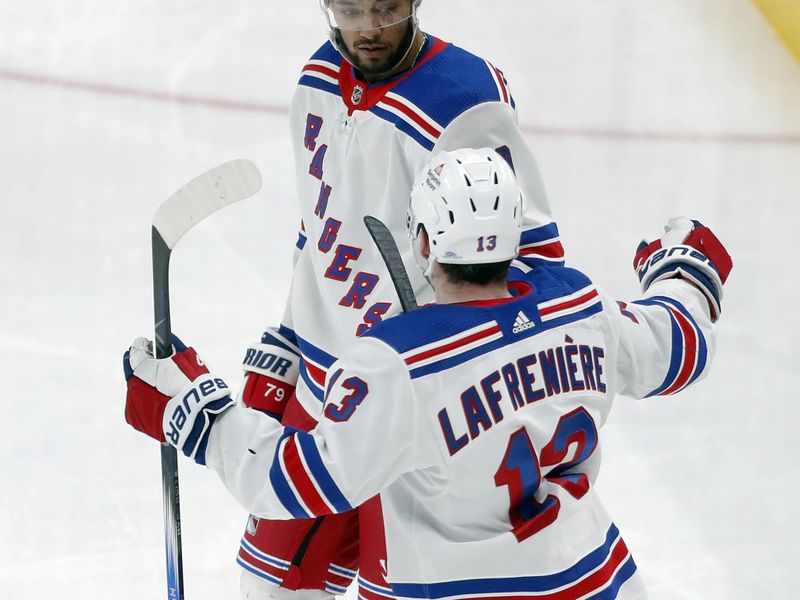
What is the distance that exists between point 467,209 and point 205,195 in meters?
0.46

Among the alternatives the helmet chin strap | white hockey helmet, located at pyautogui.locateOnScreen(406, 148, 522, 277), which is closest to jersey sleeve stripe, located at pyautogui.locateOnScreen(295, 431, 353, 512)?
white hockey helmet, located at pyautogui.locateOnScreen(406, 148, 522, 277)

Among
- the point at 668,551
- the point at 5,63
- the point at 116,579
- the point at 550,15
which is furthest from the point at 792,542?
the point at 5,63

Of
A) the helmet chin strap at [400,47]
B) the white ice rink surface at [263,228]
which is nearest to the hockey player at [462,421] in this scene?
the helmet chin strap at [400,47]

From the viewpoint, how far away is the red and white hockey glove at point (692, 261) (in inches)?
83.3

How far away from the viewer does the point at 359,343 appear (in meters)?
1.66

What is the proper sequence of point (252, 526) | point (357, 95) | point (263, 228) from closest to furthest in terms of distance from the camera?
1. point (357, 95)
2. point (252, 526)
3. point (263, 228)

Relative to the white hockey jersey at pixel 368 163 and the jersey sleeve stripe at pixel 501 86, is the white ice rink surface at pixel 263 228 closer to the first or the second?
the white hockey jersey at pixel 368 163

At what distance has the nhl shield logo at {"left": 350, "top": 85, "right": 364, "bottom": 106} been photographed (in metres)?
2.01

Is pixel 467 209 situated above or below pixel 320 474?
above

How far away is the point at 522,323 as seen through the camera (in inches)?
66.5

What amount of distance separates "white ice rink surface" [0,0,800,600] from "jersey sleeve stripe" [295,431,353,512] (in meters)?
1.03

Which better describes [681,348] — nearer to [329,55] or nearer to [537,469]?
[537,469]

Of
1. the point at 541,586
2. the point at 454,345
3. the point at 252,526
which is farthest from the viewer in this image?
the point at 252,526

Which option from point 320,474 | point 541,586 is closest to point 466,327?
point 320,474
